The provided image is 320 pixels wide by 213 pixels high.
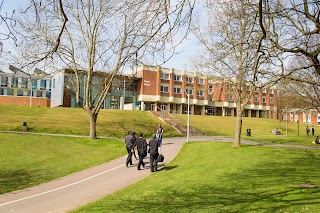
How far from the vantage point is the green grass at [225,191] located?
7.38m

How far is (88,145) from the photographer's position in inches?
937

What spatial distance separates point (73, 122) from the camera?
3722 cm

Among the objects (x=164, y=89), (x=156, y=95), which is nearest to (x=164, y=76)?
(x=164, y=89)

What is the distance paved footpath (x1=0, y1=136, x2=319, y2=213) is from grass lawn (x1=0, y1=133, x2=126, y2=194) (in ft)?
2.91

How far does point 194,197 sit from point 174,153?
468 inches

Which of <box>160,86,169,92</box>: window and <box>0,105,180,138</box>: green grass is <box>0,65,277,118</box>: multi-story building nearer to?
<box>160,86,169,92</box>: window

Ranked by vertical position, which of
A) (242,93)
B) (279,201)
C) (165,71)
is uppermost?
(165,71)

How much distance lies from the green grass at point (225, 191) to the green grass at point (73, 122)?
21544mm

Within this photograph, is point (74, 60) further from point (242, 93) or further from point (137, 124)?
point (137, 124)

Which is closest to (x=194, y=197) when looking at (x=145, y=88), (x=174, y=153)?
(x=174, y=153)

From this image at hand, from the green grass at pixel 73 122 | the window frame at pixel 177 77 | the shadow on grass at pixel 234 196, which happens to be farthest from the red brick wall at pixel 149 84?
the shadow on grass at pixel 234 196

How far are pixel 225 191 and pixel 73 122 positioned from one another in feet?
101

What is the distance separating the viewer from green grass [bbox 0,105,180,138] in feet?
107

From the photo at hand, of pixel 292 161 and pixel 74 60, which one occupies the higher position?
pixel 74 60
